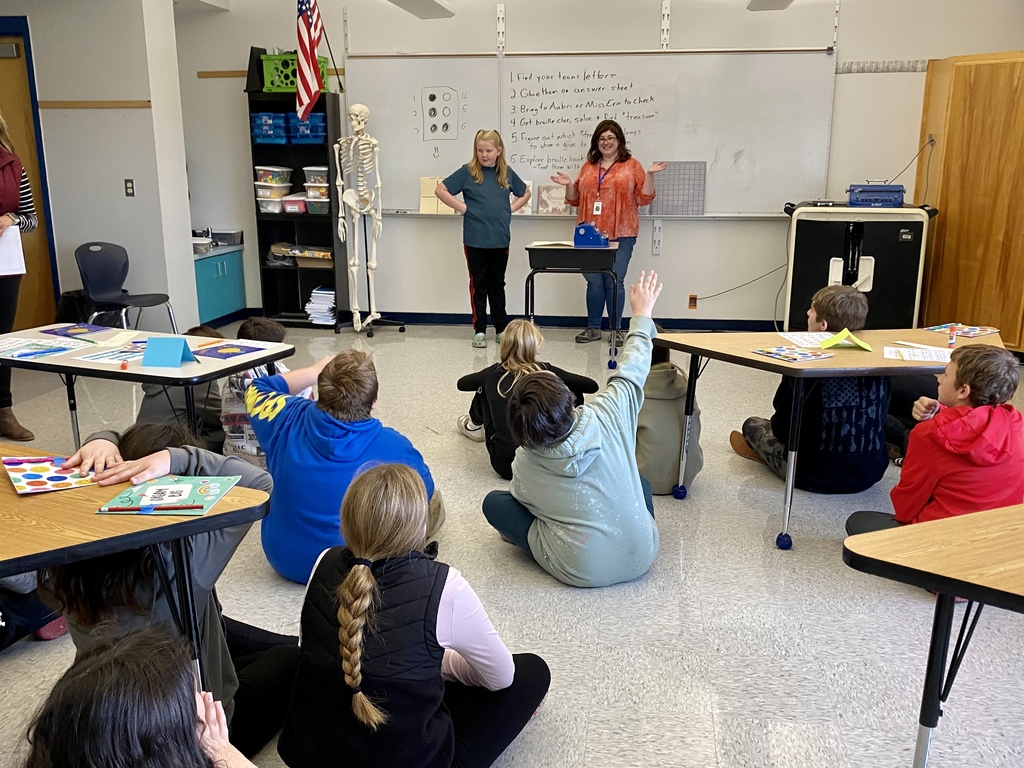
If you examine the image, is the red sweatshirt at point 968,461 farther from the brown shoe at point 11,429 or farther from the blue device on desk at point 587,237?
the brown shoe at point 11,429

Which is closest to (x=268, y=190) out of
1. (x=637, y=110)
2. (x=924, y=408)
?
(x=637, y=110)

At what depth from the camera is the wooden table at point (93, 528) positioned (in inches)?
64.4

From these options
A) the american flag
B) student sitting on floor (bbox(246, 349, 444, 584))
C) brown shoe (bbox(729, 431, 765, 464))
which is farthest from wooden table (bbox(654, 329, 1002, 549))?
the american flag

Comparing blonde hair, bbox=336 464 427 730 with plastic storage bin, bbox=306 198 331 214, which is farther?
plastic storage bin, bbox=306 198 331 214

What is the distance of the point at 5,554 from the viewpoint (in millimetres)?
1616

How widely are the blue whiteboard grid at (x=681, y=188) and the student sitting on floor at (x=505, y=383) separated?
3296 millimetres

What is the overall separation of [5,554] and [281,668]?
0.76 metres

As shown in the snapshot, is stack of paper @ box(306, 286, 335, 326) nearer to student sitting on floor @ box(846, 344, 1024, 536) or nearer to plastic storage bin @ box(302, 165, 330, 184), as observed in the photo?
plastic storage bin @ box(302, 165, 330, 184)

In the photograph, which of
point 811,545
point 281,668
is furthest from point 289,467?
point 811,545

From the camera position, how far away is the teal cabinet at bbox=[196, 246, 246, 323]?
706 cm

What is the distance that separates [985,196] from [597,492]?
4540mm

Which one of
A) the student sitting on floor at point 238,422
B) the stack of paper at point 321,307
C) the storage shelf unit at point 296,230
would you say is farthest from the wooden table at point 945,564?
the stack of paper at point 321,307

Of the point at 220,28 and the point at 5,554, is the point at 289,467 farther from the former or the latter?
the point at 220,28

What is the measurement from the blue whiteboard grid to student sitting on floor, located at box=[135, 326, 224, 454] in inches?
161
